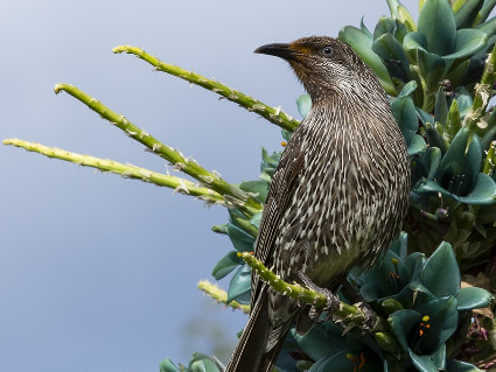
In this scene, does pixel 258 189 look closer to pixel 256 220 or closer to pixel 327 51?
pixel 256 220

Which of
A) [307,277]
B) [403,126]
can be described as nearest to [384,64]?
[403,126]

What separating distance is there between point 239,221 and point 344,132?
430 mm

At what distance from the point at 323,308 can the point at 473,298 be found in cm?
38

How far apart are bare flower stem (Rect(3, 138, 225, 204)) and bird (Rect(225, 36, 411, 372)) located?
0.85ft

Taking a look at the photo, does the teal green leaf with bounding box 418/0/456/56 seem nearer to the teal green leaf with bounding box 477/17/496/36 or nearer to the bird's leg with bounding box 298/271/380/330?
the teal green leaf with bounding box 477/17/496/36

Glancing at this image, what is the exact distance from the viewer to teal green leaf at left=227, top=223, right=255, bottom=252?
2.24 meters

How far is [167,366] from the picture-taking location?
2162 mm

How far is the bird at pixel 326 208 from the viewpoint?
2.10 metres

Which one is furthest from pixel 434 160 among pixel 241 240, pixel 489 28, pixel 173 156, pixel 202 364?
pixel 202 364

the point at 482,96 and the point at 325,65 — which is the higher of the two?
the point at 325,65

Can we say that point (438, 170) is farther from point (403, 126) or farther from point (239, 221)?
point (239, 221)

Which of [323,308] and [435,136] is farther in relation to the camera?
[435,136]

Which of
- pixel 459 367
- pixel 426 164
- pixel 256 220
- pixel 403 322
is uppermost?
pixel 426 164

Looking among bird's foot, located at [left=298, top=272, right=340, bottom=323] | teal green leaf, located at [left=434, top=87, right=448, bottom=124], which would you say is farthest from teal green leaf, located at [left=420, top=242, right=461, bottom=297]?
teal green leaf, located at [left=434, top=87, right=448, bottom=124]
